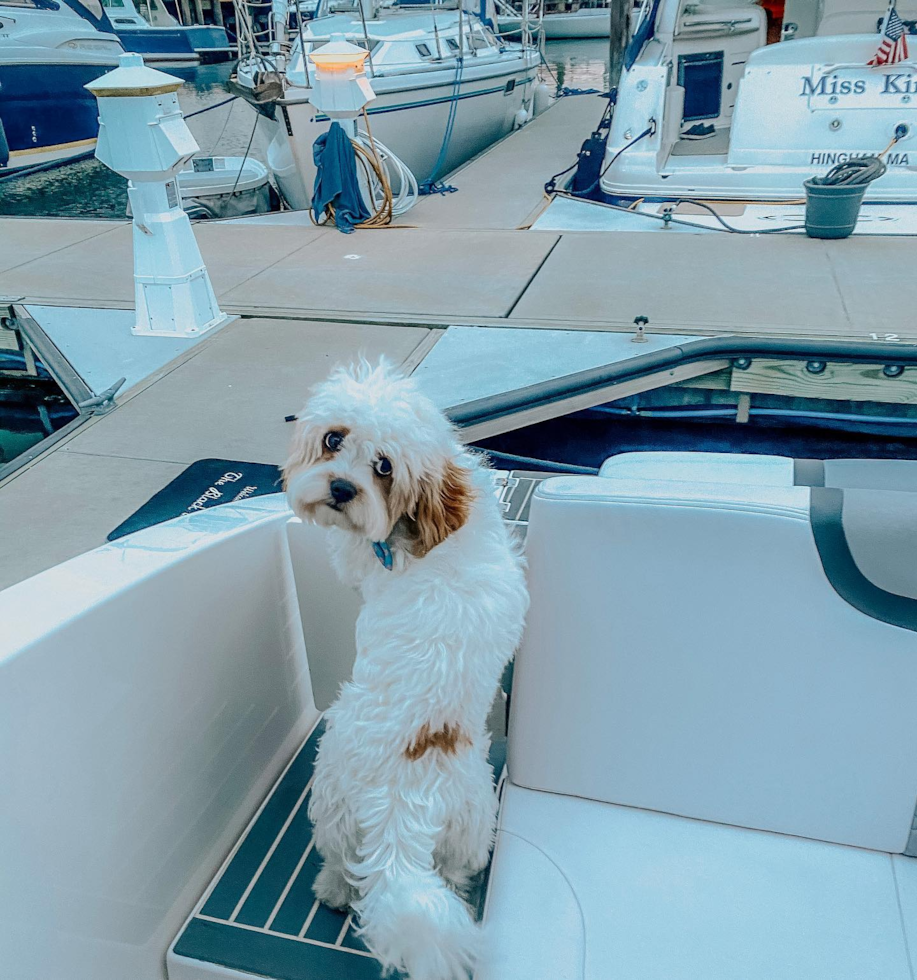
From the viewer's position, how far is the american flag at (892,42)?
6.35 meters

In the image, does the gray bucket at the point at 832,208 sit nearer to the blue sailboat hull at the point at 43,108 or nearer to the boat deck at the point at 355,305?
the boat deck at the point at 355,305

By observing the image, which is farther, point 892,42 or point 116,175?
point 116,175

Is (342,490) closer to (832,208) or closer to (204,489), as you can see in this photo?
(204,489)

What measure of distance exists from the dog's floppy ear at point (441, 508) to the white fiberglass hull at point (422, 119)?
7450mm

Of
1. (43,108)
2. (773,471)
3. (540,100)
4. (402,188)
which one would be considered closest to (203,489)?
(773,471)

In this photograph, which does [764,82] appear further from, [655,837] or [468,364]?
[655,837]

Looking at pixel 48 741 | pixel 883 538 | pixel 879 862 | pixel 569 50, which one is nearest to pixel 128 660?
pixel 48 741

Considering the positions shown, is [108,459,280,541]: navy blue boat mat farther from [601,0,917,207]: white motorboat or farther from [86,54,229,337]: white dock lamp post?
[601,0,917,207]: white motorboat

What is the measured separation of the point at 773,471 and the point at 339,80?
5.45m

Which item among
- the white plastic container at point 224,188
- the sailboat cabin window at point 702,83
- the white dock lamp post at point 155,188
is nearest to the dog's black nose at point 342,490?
the white dock lamp post at point 155,188

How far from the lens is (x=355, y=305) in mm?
4832

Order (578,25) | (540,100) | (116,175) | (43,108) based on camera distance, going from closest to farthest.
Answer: (540,100) → (43,108) → (116,175) → (578,25)

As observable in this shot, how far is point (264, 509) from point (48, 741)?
0.66 meters

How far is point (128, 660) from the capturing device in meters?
1.44
